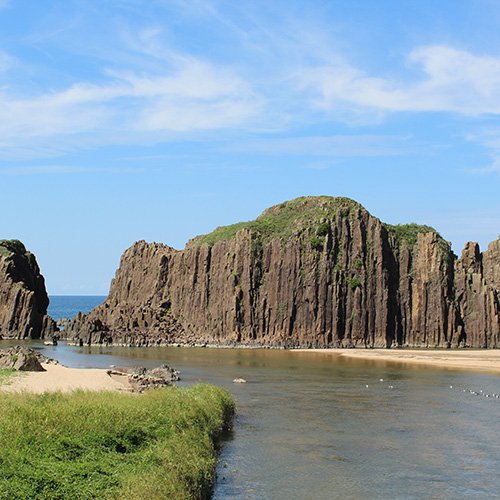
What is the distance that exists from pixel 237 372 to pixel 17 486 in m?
48.8

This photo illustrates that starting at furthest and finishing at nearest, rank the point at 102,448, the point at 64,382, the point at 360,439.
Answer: the point at 64,382 < the point at 360,439 < the point at 102,448

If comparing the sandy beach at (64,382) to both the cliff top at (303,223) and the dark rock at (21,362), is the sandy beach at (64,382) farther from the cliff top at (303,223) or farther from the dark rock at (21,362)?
the cliff top at (303,223)

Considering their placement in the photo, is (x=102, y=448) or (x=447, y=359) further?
(x=447, y=359)

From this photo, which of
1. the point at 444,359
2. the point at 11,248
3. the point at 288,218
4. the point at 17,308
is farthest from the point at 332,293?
the point at 11,248

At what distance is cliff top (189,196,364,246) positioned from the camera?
127875 millimetres

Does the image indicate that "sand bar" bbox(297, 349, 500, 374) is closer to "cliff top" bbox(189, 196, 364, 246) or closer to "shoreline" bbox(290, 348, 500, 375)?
"shoreline" bbox(290, 348, 500, 375)

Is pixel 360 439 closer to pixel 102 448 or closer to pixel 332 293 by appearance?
pixel 102 448

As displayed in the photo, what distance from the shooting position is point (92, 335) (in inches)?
4579

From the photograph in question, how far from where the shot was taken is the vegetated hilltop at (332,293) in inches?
4523

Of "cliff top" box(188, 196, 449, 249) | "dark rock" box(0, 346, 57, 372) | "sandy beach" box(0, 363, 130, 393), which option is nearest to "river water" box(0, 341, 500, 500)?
"sandy beach" box(0, 363, 130, 393)

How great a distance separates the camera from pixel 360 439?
29891 mm

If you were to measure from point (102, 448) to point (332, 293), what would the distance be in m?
100

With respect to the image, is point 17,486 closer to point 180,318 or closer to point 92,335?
point 92,335

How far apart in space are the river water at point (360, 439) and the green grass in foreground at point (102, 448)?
2.25 m
